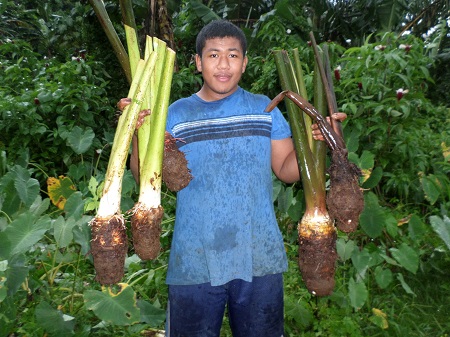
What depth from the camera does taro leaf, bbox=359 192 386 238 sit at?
2.14 m

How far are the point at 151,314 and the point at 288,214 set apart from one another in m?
0.90

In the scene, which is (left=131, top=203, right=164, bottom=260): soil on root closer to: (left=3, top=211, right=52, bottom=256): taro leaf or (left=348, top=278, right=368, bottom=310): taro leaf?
(left=3, top=211, right=52, bottom=256): taro leaf

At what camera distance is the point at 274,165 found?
1.70 m

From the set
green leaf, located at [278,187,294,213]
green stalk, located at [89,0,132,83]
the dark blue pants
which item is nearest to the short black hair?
green stalk, located at [89,0,132,83]

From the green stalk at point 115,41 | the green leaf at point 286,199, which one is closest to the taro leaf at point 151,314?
the green leaf at point 286,199

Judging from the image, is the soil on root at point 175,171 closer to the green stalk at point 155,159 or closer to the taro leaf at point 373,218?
the green stalk at point 155,159

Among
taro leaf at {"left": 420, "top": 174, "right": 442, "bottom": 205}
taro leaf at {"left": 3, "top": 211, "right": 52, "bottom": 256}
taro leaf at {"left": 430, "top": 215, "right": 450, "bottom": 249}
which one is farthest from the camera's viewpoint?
taro leaf at {"left": 420, "top": 174, "right": 442, "bottom": 205}

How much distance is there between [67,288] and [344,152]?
1.61 meters

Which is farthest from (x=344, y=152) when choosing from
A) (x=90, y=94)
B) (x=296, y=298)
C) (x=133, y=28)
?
(x=90, y=94)

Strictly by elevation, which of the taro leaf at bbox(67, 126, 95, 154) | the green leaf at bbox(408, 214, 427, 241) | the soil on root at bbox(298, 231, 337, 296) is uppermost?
the taro leaf at bbox(67, 126, 95, 154)

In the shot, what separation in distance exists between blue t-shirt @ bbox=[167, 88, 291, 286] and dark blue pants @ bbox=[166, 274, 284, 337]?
0.04 meters

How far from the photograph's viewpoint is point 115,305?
1551 mm

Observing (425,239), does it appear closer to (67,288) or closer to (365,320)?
(365,320)

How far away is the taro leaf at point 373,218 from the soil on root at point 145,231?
111 cm
